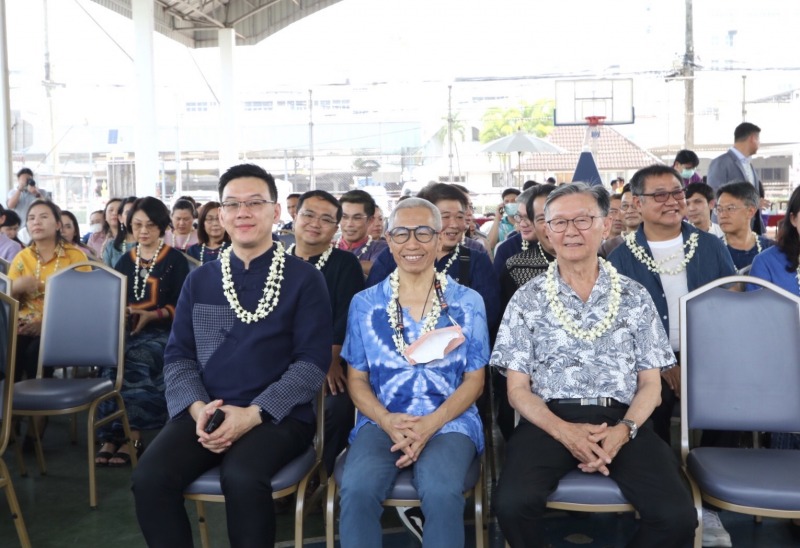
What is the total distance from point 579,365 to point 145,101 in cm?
907

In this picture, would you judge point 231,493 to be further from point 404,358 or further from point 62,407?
point 62,407

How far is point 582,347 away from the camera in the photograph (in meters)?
2.34

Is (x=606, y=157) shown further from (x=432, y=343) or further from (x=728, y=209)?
(x=432, y=343)

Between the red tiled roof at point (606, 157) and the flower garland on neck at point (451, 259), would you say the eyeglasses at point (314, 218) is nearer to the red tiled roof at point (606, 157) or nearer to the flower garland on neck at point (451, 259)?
the flower garland on neck at point (451, 259)

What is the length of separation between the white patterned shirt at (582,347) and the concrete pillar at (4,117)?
6.89 metres

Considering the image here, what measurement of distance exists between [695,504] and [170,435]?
145 centimetres

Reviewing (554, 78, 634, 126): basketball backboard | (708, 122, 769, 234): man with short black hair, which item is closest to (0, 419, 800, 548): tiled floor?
(708, 122, 769, 234): man with short black hair

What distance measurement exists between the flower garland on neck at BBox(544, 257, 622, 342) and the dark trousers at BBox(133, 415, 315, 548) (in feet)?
2.95

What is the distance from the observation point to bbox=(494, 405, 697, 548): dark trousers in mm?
2016

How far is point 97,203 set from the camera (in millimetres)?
12656

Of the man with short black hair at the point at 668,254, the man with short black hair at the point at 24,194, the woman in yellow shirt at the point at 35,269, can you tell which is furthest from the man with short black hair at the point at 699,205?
the man with short black hair at the point at 24,194

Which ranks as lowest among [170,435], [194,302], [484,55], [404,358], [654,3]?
[170,435]

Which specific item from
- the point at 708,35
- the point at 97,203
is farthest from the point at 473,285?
the point at 708,35

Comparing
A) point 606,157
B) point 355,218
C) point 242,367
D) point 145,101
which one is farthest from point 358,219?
point 606,157
